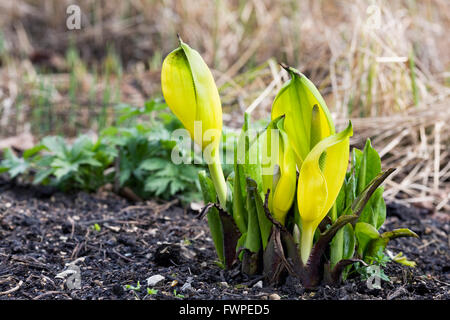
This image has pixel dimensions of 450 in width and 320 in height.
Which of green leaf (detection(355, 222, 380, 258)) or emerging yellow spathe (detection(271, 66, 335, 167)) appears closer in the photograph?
emerging yellow spathe (detection(271, 66, 335, 167))

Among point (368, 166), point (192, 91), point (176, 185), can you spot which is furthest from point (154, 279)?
point (176, 185)

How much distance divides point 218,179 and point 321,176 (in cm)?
32

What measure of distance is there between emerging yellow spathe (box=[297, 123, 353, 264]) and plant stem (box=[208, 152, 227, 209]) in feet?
0.81

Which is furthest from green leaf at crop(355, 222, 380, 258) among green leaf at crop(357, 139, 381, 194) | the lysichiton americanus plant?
green leaf at crop(357, 139, 381, 194)

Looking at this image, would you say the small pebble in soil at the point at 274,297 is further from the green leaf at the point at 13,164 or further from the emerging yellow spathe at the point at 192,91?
the green leaf at the point at 13,164

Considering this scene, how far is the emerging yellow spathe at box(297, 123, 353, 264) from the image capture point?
1250mm

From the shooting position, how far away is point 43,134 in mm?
3678

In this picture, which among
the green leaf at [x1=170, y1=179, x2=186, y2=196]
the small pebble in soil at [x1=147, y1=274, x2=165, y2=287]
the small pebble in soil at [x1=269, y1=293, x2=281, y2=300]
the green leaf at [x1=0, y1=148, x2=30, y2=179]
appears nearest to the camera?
the small pebble in soil at [x1=269, y1=293, x2=281, y2=300]

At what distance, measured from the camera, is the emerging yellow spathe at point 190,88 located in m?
1.29

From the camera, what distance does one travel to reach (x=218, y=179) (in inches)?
58.4

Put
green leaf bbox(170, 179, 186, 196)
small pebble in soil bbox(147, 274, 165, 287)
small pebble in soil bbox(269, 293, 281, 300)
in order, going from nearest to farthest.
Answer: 1. small pebble in soil bbox(269, 293, 281, 300)
2. small pebble in soil bbox(147, 274, 165, 287)
3. green leaf bbox(170, 179, 186, 196)

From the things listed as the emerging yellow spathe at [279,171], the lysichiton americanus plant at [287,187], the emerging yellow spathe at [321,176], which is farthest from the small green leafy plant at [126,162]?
the emerging yellow spathe at [321,176]

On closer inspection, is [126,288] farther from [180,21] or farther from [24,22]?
[24,22]

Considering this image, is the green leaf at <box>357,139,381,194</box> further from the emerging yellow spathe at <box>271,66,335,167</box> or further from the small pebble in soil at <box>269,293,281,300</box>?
the small pebble in soil at <box>269,293,281,300</box>
